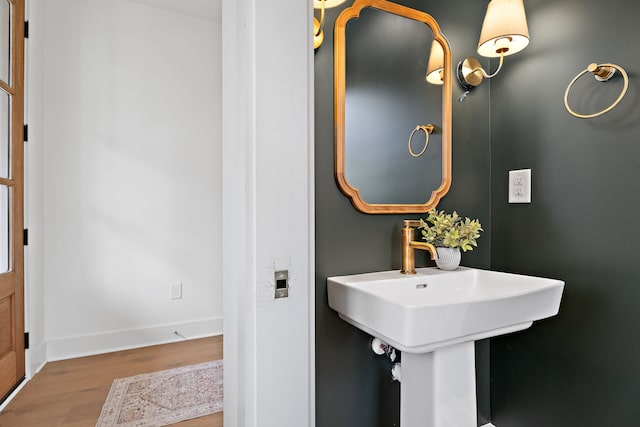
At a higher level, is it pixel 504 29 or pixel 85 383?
pixel 504 29

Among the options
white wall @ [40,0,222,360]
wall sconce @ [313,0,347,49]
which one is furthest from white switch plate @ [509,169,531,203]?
white wall @ [40,0,222,360]

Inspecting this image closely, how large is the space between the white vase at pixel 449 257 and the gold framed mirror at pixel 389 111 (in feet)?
0.62

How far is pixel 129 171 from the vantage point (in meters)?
2.55

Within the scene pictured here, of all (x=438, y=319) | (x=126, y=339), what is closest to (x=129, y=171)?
(x=126, y=339)

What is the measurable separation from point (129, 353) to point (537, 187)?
2.71 m

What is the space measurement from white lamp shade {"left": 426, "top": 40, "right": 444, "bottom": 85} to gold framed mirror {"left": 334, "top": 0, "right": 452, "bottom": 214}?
0.02 meters

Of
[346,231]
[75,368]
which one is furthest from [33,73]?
[346,231]

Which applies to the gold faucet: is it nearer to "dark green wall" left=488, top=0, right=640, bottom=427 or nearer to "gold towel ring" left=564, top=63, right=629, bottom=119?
"dark green wall" left=488, top=0, right=640, bottom=427

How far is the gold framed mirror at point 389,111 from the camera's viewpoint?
4.20 feet

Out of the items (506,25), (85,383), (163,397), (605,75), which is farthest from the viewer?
(85,383)

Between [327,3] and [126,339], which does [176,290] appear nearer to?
[126,339]

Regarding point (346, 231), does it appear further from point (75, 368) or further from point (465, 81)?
point (75, 368)

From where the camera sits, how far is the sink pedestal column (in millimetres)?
1056

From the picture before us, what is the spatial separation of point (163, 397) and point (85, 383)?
544mm
